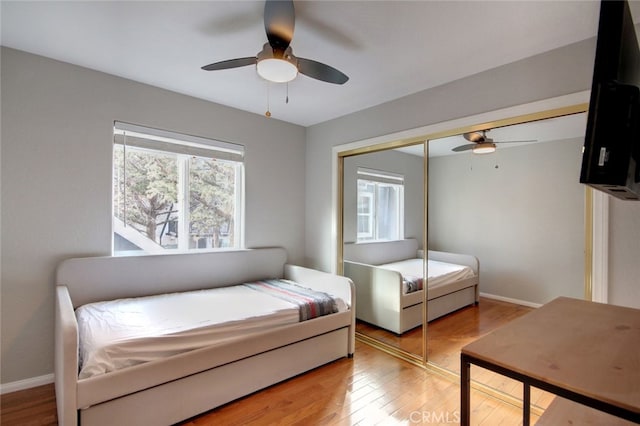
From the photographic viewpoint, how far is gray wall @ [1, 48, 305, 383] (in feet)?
7.30

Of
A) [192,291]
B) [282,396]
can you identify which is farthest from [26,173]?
[282,396]

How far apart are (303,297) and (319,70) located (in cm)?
187

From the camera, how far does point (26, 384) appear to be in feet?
7.43

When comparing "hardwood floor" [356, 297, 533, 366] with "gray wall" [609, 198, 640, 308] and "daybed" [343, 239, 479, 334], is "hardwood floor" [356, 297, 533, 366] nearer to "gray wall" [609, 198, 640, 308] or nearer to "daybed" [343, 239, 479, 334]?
"daybed" [343, 239, 479, 334]

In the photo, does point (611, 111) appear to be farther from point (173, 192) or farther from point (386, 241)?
point (173, 192)

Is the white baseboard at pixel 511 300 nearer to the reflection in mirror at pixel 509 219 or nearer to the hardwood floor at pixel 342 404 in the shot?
the reflection in mirror at pixel 509 219

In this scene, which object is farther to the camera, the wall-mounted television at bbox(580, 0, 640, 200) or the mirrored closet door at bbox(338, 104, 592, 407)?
the mirrored closet door at bbox(338, 104, 592, 407)

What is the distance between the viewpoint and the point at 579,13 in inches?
67.9

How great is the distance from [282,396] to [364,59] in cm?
257

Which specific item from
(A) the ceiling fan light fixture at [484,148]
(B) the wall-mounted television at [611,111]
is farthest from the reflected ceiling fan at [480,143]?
(B) the wall-mounted television at [611,111]

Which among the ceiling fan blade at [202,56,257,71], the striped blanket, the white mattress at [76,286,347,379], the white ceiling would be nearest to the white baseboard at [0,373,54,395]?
the white mattress at [76,286,347,379]

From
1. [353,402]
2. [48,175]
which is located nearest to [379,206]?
[353,402]

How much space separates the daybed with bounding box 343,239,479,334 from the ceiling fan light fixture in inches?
35.7

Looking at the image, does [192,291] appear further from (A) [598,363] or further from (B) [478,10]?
(B) [478,10]
